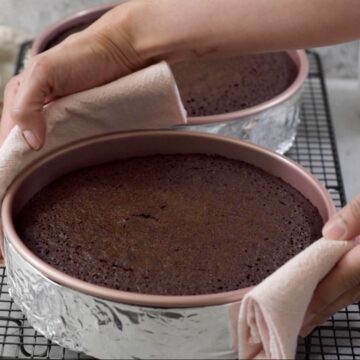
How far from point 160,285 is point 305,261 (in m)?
0.17

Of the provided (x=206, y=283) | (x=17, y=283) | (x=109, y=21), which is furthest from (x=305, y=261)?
(x=109, y=21)

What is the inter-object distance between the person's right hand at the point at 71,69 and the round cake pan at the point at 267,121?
0.20 meters

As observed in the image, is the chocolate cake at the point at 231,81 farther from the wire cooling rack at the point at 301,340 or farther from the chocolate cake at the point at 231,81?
the wire cooling rack at the point at 301,340

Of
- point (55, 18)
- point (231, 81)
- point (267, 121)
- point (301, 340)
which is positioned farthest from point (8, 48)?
point (301, 340)

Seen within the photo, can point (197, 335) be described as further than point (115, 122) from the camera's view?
No

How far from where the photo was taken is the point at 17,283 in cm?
100

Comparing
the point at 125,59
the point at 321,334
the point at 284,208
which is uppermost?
the point at 125,59

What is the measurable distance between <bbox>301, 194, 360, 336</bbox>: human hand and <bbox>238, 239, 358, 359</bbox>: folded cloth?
0.03 meters

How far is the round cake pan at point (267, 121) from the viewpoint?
1.32 meters

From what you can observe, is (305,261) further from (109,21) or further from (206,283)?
(109,21)

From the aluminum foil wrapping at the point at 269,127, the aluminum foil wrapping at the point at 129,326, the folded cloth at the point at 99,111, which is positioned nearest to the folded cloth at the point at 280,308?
the aluminum foil wrapping at the point at 129,326

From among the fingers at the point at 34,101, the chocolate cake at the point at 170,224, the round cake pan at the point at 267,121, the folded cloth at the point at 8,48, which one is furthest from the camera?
the folded cloth at the point at 8,48

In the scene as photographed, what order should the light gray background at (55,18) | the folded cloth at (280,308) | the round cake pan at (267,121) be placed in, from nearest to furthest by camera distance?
the folded cloth at (280,308), the round cake pan at (267,121), the light gray background at (55,18)

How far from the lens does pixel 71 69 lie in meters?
1.11
